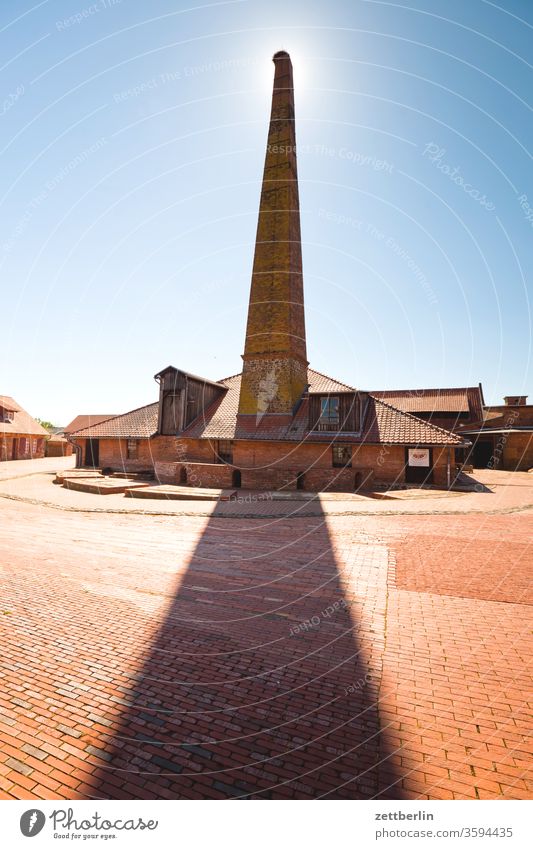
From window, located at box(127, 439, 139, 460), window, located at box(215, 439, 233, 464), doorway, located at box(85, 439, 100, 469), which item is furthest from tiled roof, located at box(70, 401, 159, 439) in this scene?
window, located at box(215, 439, 233, 464)

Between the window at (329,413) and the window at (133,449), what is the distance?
42.6 feet

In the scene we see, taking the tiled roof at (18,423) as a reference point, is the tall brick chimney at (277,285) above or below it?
above

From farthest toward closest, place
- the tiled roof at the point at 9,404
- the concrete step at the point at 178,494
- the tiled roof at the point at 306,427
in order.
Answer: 1. the tiled roof at the point at 9,404
2. the tiled roof at the point at 306,427
3. the concrete step at the point at 178,494

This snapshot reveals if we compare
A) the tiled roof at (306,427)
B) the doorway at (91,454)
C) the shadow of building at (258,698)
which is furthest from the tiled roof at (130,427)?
the shadow of building at (258,698)

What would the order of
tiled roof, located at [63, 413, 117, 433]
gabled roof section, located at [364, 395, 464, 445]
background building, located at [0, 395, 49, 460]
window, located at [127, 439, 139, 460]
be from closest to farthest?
gabled roof section, located at [364, 395, 464, 445] < window, located at [127, 439, 139, 460] < background building, located at [0, 395, 49, 460] < tiled roof, located at [63, 413, 117, 433]

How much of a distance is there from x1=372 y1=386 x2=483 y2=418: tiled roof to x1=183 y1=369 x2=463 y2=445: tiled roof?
1356 centimetres

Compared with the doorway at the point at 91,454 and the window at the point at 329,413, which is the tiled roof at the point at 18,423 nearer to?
the doorway at the point at 91,454

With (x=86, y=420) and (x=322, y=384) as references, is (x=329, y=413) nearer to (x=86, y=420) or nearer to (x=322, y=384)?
(x=322, y=384)

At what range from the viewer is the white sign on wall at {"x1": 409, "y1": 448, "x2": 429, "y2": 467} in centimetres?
1966

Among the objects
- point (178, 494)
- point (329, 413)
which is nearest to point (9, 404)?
point (178, 494)

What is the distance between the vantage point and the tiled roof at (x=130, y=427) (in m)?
26.1

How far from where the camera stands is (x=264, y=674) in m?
4.29

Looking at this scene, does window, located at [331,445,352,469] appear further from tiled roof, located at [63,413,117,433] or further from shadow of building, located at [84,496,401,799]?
tiled roof, located at [63,413,117,433]

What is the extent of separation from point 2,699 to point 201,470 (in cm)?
1783
